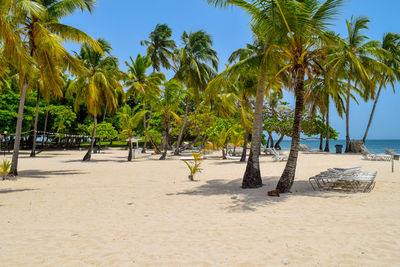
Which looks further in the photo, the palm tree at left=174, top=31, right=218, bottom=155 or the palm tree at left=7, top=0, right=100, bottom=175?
the palm tree at left=174, top=31, right=218, bottom=155

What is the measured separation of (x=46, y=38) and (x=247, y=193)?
865 cm

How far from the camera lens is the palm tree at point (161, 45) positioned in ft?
87.5

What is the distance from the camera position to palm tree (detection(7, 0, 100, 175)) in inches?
373

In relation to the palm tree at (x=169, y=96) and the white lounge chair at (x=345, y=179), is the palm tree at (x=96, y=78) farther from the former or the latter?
the white lounge chair at (x=345, y=179)

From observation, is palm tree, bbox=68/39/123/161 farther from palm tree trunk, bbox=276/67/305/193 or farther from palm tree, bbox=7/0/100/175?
palm tree trunk, bbox=276/67/305/193

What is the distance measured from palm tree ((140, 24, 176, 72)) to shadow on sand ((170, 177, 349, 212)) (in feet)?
66.3

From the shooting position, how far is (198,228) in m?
4.64

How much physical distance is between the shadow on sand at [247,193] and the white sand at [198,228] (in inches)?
1.1

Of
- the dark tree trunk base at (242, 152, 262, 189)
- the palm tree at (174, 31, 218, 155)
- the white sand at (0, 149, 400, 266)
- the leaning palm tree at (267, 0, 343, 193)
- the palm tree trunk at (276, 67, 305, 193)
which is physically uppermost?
the palm tree at (174, 31, 218, 155)

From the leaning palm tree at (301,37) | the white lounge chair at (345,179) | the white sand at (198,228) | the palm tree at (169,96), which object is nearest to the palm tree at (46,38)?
the white sand at (198,228)

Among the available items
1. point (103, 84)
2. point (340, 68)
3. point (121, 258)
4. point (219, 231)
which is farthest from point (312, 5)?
point (103, 84)

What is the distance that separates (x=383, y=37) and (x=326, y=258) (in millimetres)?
30407

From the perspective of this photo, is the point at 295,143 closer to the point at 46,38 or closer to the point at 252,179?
the point at 252,179

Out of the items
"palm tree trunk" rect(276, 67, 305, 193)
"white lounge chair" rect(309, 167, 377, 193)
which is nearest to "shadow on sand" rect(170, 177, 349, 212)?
"palm tree trunk" rect(276, 67, 305, 193)
